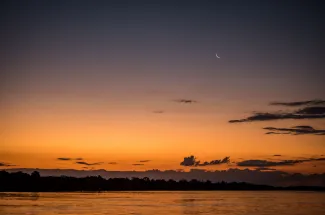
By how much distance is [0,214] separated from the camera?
6919 centimetres

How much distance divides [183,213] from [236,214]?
337 inches

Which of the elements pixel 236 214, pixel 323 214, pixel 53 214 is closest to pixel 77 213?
pixel 53 214

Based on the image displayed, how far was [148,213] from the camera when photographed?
7562 cm

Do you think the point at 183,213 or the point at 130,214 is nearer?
the point at 130,214

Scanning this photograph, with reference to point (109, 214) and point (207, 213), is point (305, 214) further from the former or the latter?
point (109, 214)

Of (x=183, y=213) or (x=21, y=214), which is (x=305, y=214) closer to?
(x=183, y=213)

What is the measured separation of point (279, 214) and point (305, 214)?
188 inches

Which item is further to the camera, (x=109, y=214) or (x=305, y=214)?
(x=305, y=214)

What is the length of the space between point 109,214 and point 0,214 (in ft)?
50.7

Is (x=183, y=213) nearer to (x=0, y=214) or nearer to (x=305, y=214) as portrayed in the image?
(x=305, y=214)

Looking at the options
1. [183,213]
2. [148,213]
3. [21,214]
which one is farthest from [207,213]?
[21,214]

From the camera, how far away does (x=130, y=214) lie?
72750 millimetres

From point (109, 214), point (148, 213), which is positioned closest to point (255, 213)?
point (148, 213)

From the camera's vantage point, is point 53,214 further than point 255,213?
No
